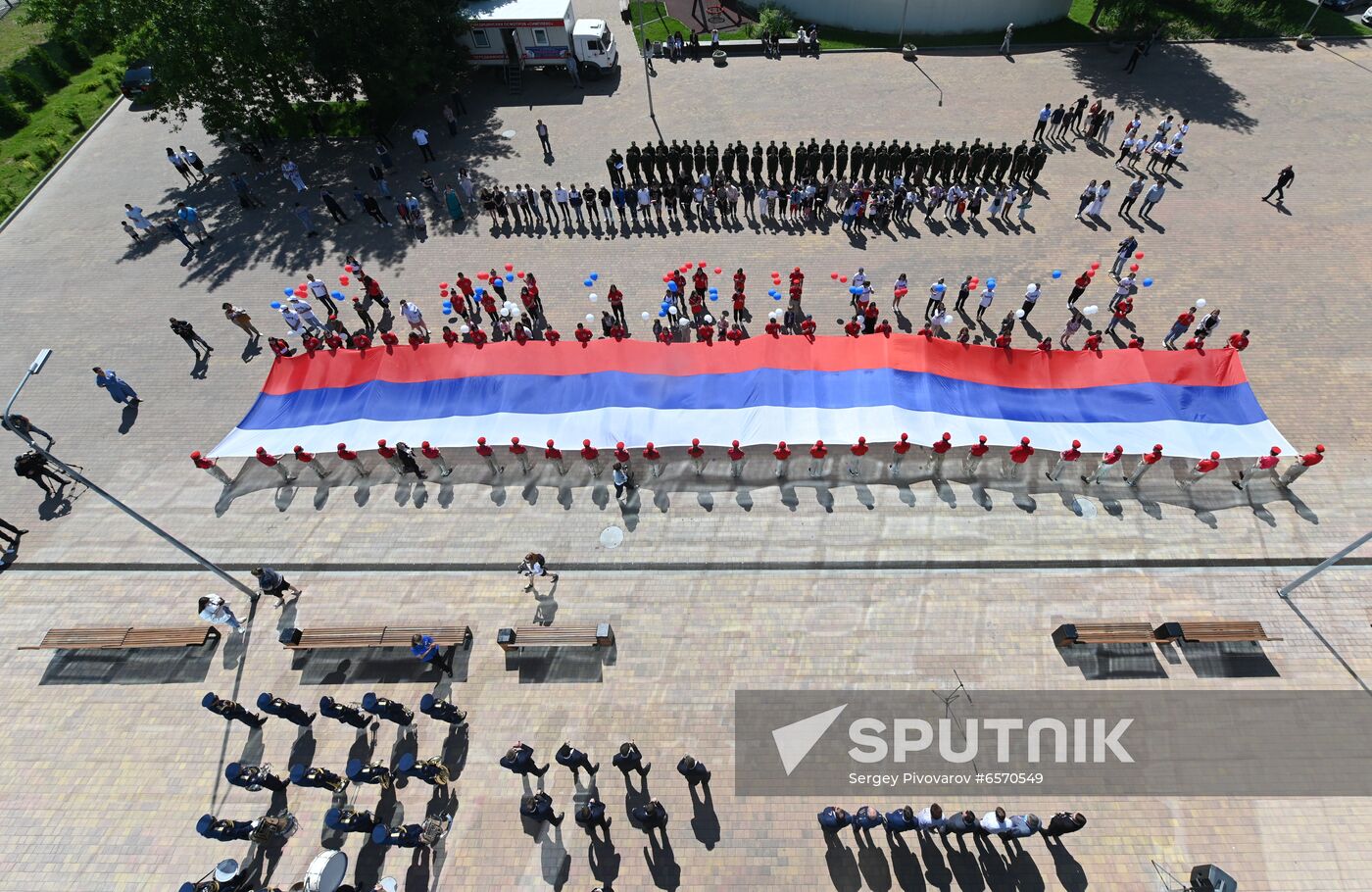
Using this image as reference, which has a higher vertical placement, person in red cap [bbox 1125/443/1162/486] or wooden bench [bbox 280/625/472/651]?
person in red cap [bbox 1125/443/1162/486]

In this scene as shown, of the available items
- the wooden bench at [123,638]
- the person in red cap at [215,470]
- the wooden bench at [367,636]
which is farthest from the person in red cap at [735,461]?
the person in red cap at [215,470]

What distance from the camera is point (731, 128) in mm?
25719

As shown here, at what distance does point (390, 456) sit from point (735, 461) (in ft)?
26.1

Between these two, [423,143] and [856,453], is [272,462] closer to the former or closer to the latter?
[856,453]

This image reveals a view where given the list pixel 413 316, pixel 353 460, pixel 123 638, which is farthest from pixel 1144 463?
pixel 123 638

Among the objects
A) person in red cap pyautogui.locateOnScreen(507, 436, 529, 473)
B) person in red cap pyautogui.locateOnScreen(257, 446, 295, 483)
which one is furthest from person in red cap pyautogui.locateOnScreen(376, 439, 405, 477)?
person in red cap pyautogui.locateOnScreen(507, 436, 529, 473)

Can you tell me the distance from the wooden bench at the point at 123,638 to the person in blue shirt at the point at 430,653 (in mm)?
4555

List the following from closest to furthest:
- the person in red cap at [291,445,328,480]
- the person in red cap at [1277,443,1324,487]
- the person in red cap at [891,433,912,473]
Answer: the person in red cap at [1277,443,1324,487] < the person in red cap at [891,433,912,473] < the person in red cap at [291,445,328,480]

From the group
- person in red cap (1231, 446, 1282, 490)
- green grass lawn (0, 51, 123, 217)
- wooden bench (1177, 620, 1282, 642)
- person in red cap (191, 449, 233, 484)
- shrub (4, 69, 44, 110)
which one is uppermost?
shrub (4, 69, 44, 110)

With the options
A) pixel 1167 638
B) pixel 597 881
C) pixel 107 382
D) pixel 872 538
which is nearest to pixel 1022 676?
pixel 1167 638

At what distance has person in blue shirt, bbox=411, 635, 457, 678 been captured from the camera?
39.6ft

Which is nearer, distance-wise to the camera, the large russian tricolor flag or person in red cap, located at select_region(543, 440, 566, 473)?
person in red cap, located at select_region(543, 440, 566, 473)

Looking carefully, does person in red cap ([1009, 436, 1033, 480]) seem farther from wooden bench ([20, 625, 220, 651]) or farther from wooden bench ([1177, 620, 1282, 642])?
wooden bench ([20, 625, 220, 651])

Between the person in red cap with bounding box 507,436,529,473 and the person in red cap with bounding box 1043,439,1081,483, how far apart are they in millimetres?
11955
